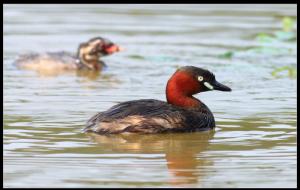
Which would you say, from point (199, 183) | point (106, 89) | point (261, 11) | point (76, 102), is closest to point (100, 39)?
point (106, 89)

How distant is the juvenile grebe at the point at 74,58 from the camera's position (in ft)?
59.3

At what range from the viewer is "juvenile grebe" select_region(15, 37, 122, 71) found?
18.1 metres

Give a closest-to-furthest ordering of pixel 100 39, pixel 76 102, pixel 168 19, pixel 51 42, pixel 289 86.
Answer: pixel 76 102
pixel 289 86
pixel 100 39
pixel 51 42
pixel 168 19

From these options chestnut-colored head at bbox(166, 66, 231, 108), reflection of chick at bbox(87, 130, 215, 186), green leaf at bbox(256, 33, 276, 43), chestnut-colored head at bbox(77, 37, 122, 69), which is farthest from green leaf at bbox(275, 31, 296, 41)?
reflection of chick at bbox(87, 130, 215, 186)

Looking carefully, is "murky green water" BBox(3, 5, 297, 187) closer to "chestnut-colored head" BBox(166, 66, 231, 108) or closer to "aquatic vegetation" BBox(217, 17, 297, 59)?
"aquatic vegetation" BBox(217, 17, 297, 59)

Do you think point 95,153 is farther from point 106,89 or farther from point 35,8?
point 35,8

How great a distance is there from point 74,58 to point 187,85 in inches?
229

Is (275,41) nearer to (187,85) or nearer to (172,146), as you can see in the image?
(187,85)

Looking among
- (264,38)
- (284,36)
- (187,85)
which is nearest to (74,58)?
(264,38)

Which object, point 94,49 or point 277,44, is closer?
point 94,49

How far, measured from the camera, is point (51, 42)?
66.4 feet

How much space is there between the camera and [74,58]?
18.5m

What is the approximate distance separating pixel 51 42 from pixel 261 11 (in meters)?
5.59

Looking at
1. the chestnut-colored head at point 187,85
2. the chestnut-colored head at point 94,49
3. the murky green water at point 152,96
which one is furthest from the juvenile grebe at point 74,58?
the chestnut-colored head at point 187,85
